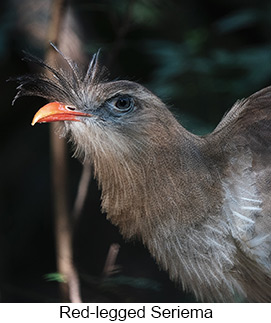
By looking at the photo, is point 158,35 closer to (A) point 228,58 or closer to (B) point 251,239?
(A) point 228,58

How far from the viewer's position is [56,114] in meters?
1.97

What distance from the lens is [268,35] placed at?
3.99 metres

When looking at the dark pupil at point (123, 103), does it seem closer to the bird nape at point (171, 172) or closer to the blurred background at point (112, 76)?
the bird nape at point (171, 172)

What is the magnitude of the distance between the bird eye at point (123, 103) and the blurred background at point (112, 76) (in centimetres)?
79

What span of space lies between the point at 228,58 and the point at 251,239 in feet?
4.98

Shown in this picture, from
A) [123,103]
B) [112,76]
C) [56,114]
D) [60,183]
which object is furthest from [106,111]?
[112,76]

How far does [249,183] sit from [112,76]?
1298 mm

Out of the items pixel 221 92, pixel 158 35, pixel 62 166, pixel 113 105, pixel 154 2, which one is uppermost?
pixel 158 35

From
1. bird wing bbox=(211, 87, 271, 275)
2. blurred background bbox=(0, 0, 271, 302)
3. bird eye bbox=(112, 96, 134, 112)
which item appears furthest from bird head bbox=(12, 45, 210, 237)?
blurred background bbox=(0, 0, 271, 302)

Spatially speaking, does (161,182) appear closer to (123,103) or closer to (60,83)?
(123,103)

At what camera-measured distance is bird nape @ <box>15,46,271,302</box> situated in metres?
2.06

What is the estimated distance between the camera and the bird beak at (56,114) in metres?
1.94

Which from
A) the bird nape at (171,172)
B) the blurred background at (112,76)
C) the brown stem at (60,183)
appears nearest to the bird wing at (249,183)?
the bird nape at (171,172)

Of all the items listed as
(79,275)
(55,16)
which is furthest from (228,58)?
(79,275)
